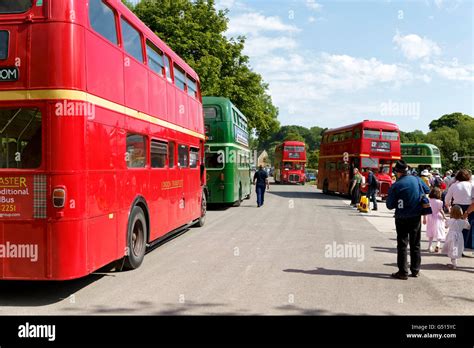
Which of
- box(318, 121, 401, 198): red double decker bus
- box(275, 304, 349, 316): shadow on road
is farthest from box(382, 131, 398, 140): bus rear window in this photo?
box(275, 304, 349, 316): shadow on road

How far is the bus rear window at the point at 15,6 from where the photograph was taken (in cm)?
617

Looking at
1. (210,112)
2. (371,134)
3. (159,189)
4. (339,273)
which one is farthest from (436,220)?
(371,134)

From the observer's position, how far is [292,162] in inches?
1982

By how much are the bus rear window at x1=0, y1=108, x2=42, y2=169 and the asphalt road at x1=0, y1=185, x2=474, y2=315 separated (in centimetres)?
182

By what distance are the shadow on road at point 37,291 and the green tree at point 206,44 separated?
24.4 m

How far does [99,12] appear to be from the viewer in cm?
702

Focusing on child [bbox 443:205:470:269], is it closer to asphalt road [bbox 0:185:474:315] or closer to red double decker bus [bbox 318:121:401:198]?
asphalt road [bbox 0:185:474:315]

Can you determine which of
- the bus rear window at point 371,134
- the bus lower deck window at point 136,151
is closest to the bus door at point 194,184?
the bus lower deck window at point 136,151

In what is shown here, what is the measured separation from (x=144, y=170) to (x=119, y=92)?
72.1 inches

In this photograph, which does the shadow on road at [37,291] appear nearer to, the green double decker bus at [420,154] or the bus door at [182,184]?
the bus door at [182,184]

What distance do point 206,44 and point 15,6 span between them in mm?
27952

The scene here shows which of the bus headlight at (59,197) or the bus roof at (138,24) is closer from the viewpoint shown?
the bus headlight at (59,197)
